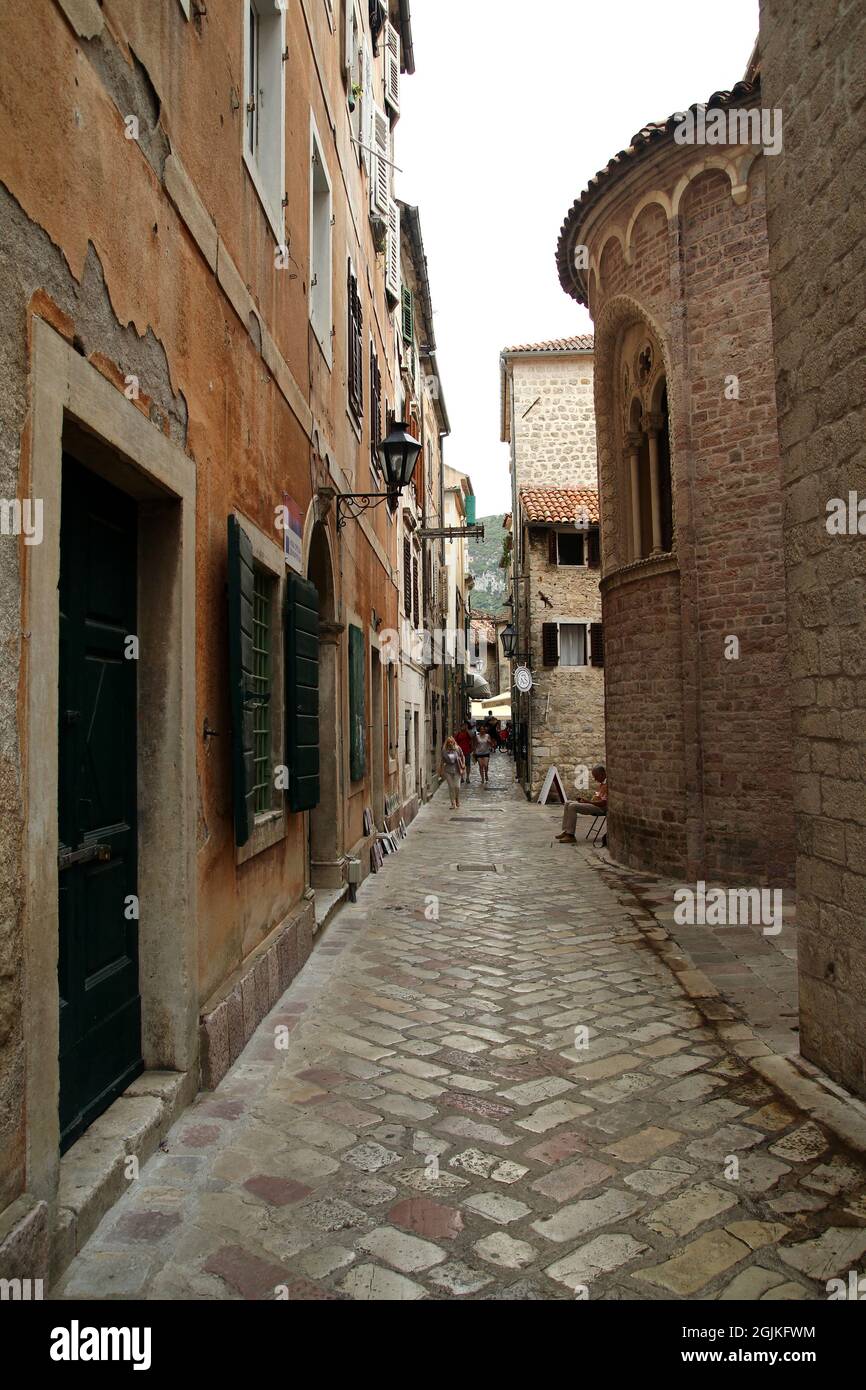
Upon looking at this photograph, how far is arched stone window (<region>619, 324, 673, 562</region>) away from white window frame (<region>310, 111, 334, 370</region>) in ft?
14.5

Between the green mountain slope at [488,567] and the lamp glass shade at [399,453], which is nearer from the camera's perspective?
the lamp glass shade at [399,453]

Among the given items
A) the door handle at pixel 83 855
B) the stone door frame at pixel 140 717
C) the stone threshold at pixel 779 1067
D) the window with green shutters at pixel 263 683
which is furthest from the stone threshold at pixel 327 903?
the door handle at pixel 83 855

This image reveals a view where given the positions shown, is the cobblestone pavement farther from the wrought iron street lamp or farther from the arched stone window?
the arched stone window

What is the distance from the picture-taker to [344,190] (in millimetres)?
9945

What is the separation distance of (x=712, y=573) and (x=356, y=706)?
13.9ft

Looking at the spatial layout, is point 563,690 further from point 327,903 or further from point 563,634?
point 327,903

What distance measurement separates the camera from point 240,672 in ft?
15.2

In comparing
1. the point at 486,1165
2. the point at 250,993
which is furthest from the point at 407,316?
the point at 486,1165

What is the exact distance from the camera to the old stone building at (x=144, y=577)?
254cm

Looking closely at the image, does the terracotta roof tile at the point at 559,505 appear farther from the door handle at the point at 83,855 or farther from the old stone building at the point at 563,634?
the door handle at the point at 83,855

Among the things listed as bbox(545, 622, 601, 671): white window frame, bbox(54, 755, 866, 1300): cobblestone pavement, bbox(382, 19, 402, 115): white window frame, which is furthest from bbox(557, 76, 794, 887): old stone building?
bbox(545, 622, 601, 671): white window frame

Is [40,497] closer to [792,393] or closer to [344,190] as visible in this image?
[792,393]

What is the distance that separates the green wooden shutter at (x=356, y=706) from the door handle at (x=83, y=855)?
6.19 meters
